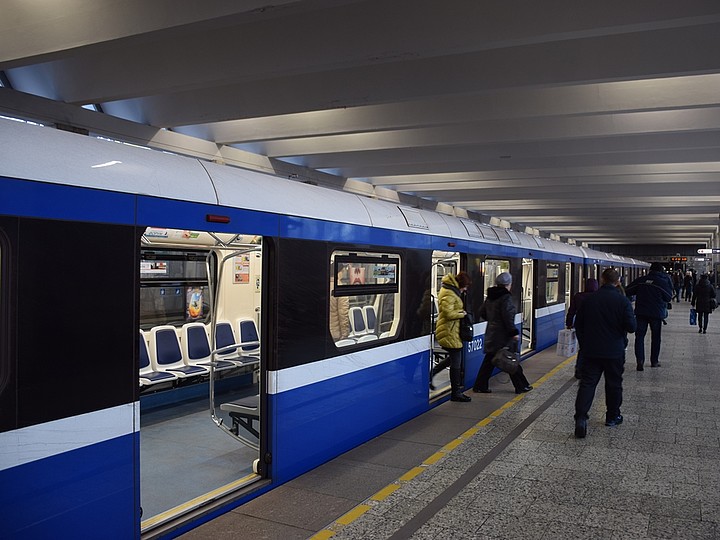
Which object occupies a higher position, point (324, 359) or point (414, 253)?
point (414, 253)

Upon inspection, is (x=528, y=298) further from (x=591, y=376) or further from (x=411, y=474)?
(x=411, y=474)

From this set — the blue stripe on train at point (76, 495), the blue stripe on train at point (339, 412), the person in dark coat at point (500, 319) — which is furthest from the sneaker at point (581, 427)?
the blue stripe on train at point (76, 495)

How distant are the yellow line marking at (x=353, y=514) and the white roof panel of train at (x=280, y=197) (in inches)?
90.2

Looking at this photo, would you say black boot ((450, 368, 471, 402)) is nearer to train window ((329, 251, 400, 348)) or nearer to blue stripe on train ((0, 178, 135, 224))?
train window ((329, 251, 400, 348))

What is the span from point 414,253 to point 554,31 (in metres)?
3.53

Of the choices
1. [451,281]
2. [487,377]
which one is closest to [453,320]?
[451,281]

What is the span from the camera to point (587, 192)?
1123cm

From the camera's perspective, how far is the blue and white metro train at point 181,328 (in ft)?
9.79

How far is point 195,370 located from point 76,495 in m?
4.73

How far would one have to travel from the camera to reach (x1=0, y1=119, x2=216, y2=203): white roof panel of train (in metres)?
3.00

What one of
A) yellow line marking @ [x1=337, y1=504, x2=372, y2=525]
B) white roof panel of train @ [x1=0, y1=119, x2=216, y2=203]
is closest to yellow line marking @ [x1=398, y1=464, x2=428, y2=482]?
yellow line marking @ [x1=337, y1=504, x2=372, y2=525]

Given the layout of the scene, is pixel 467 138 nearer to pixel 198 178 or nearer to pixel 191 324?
pixel 198 178

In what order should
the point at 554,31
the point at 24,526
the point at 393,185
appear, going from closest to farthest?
the point at 24,526 < the point at 554,31 < the point at 393,185

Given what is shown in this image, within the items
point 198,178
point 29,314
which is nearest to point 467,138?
point 198,178
